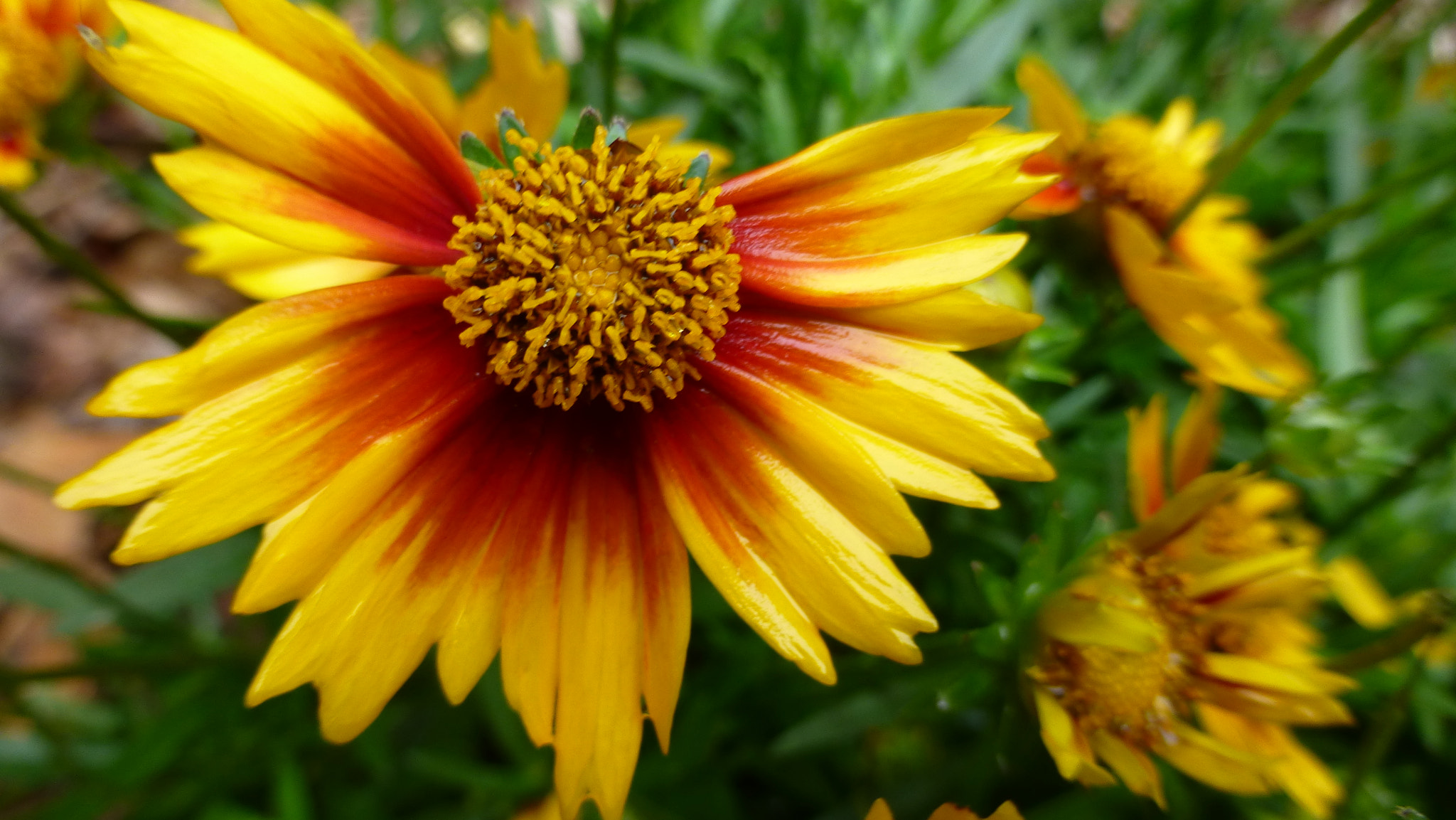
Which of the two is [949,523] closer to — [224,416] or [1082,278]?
[1082,278]

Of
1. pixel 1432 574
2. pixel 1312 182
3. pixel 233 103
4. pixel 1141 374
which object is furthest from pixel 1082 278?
pixel 1312 182

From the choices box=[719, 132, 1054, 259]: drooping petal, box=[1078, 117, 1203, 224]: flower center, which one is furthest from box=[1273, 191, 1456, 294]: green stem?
box=[719, 132, 1054, 259]: drooping petal

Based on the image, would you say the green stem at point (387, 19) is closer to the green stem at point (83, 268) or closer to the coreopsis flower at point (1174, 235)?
the green stem at point (83, 268)

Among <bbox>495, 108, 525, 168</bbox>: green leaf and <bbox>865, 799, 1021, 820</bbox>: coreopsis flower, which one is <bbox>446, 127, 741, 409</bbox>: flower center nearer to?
<bbox>495, 108, 525, 168</bbox>: green leaf

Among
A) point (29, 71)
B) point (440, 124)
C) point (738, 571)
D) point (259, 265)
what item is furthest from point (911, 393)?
point (29, 71)

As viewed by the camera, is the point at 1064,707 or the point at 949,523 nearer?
the point at 1064,707

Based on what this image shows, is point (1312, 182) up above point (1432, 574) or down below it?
above

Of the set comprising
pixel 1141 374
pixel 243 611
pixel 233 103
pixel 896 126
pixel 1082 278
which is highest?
pixel 233 103

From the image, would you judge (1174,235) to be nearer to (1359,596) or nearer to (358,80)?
(1359,596)
